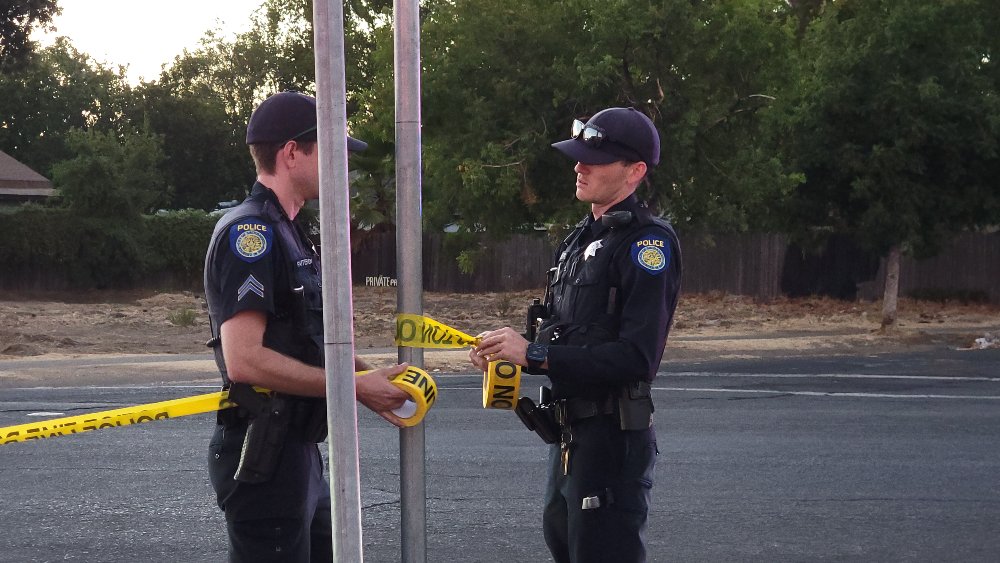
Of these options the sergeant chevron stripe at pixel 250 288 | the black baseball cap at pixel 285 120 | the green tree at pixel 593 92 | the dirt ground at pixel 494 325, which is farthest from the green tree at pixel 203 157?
the sergeant chevron stripe at pixel 250 288

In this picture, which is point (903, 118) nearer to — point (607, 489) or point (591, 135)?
point (591, 135)

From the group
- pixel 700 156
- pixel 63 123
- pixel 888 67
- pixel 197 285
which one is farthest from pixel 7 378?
pixel 63 123

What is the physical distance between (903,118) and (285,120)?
1906cm

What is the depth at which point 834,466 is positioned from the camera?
9086 mm

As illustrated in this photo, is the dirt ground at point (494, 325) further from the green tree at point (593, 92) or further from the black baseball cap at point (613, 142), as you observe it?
the black baseball cap at point (613, 142)

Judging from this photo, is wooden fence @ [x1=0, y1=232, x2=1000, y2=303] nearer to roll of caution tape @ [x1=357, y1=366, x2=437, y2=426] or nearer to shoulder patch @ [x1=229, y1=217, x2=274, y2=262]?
shoulder patch @ [x1=229, y1=217, x2=274, y2=262]

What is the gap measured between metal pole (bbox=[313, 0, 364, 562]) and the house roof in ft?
156

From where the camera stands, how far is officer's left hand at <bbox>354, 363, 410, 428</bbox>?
335cm

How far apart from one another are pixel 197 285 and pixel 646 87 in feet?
69.8

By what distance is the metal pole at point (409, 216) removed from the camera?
294 centimetres

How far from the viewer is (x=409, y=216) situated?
3047mm

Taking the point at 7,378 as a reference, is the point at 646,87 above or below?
above

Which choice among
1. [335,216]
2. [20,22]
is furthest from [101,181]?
[335,216]

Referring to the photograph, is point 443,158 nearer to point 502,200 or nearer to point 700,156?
point 502,200
